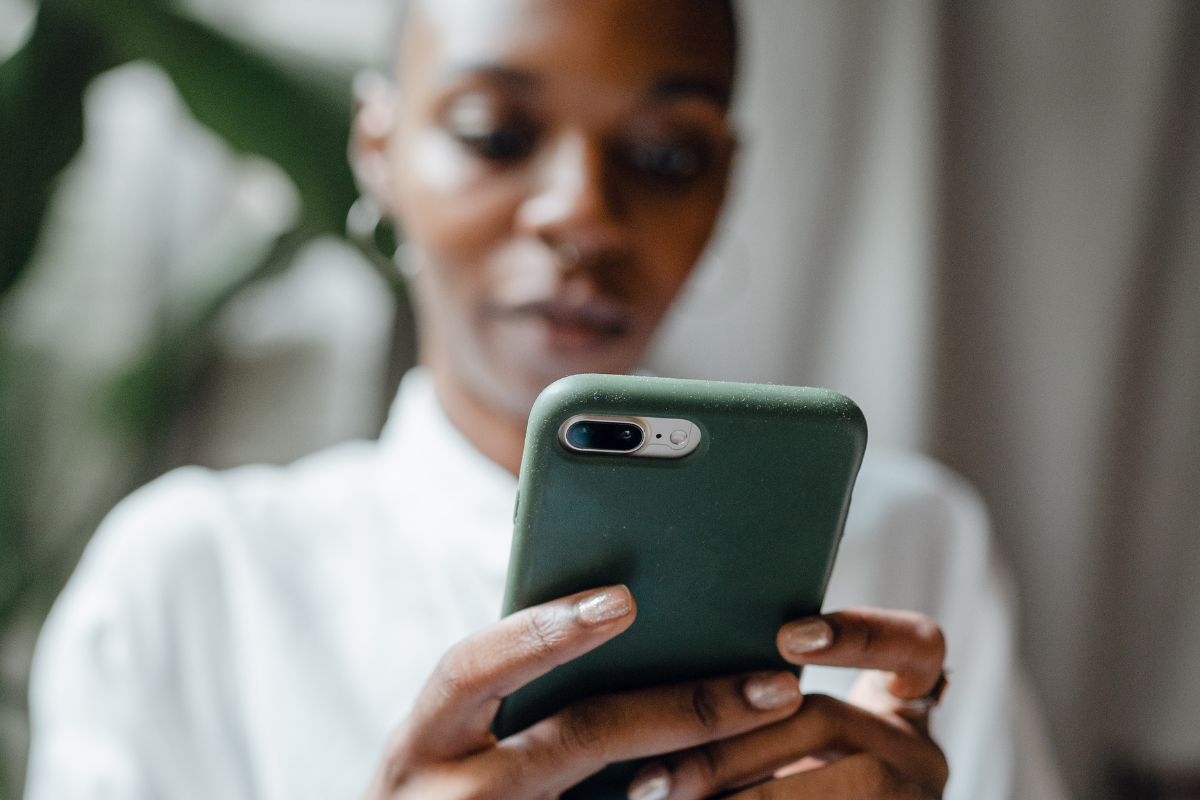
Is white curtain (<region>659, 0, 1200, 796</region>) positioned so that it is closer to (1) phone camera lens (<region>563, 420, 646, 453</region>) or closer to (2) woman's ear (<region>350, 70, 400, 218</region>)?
(2) woman's ear (<region>350, 70, 400, 218</region>)

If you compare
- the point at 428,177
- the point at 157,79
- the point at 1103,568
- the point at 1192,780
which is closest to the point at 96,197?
the point at 157,79

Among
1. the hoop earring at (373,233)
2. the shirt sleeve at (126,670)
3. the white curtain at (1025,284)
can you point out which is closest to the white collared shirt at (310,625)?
the shirt sleeve at (126,670)

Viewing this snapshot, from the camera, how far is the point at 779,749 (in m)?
0.29

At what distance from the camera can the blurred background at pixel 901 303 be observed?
635 mm

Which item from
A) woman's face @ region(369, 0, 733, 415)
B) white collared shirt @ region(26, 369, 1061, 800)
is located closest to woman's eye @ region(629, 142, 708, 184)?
woman's face @ region(369, 0, 733, 415)

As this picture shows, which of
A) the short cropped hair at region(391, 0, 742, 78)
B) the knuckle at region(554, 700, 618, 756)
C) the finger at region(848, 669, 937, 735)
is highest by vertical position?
the short cropped hair at region(391, 0, 742, 78)

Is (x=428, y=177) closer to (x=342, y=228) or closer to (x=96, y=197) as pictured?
(x=342, y=228)

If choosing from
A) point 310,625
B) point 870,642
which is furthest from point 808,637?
point 310,625

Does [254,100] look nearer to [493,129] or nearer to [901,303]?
[493,129]

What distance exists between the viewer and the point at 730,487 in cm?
26

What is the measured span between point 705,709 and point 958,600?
10.1 inches

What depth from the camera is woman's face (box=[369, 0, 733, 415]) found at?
0.39 metres

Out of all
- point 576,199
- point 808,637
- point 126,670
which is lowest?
point 126,670

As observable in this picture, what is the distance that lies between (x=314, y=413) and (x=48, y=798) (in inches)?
13.2
